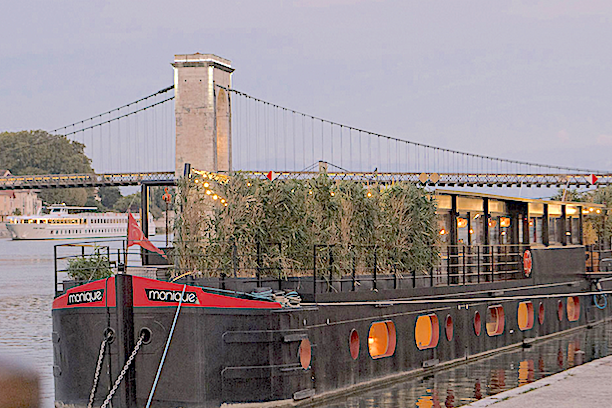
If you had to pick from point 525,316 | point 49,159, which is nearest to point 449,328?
point 525,316

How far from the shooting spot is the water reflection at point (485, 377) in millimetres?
16328

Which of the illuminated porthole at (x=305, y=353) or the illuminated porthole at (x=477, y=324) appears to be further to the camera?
the illuminated porthole at (x=477, y=324)

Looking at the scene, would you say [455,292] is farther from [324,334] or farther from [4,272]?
[4,272]

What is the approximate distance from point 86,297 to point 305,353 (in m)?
3.78

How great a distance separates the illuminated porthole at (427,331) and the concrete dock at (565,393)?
4.35m

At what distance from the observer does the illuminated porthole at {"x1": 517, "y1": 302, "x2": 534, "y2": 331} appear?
24339mm

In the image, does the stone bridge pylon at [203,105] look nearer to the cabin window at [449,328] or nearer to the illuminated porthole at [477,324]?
the illuminated porthole at [477,324]

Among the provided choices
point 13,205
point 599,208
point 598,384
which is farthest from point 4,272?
point 13,205

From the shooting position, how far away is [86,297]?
47.6ft

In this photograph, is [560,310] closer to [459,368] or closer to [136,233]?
[459,368]

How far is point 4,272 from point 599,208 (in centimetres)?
7146

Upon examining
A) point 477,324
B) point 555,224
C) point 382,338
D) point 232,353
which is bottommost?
point 477,324

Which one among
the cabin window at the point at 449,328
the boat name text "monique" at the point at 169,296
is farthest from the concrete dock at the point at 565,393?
the cabin window at the point at 449,328

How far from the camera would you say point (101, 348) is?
14180 millimetres
